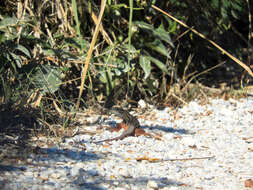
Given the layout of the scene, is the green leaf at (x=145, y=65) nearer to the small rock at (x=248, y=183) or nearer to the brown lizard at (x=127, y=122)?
the brown lizard at (x=127, y=122)

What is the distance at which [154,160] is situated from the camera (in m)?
2.86

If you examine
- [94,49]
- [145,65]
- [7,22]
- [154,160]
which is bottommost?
[154,160]

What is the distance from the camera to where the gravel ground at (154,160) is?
2387 millimetres

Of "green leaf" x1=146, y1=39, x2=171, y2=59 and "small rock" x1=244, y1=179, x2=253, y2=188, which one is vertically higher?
"green leaf" x1=146, y1=39, x2=171, y2=59

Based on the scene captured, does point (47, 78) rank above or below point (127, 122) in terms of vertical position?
above

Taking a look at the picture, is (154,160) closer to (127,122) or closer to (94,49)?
(127,122)

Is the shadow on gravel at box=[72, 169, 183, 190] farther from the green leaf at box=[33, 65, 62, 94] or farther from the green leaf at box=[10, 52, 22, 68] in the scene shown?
the green leaf at box=[10, 52, 22, 68]

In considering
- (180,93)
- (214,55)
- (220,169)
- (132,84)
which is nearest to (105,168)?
(220,169)

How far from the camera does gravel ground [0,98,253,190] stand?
2387 millimetres

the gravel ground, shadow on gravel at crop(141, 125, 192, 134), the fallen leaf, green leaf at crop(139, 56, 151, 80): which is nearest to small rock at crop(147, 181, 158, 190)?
the gravel ground

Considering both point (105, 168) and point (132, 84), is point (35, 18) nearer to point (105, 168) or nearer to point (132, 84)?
point (132, 84)

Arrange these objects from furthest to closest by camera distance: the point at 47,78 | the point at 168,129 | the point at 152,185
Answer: the point at 168,129
the point at 47,78
the point at 152,185

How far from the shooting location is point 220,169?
2.74 m

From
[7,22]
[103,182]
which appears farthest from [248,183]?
[7,22]
